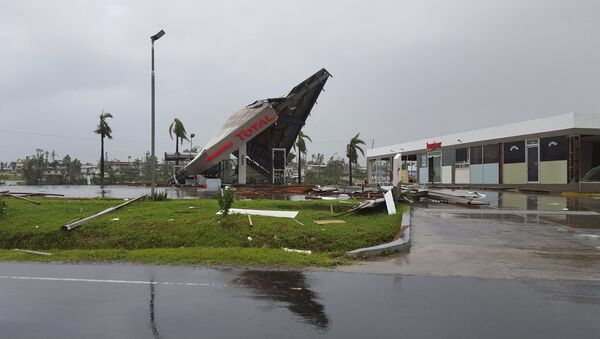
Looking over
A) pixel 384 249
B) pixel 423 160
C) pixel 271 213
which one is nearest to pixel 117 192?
pixel 271 213

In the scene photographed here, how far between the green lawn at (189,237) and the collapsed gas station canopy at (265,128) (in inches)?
955

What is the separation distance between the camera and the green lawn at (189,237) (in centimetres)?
966

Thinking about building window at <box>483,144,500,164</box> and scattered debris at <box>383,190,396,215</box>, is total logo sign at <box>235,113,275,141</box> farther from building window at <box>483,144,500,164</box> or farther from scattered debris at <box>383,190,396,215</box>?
scattered debris at <box>383,190,396,215</box>

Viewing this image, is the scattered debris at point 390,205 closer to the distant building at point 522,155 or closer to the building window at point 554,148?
the distant building at point 522,155

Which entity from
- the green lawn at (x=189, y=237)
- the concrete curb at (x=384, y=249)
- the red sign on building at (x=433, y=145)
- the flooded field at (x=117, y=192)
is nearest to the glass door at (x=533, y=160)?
the red sign on building at (x=433, y=145)

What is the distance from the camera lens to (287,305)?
601 centimetres

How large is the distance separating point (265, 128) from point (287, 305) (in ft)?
113

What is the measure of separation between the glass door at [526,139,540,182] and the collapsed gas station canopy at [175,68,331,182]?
1830 centimetres

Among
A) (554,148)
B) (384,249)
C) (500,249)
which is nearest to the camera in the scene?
(384,249)

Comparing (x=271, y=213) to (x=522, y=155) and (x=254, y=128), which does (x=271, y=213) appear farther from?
(x=522, y=155)

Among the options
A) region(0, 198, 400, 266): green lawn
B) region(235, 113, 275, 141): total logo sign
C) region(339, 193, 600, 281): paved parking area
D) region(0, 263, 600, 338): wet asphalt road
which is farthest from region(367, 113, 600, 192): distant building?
region(0, 263, 600, 338): wet asphalt road

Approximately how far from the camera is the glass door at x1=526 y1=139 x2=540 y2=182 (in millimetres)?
37219

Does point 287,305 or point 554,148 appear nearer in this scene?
point 287,305

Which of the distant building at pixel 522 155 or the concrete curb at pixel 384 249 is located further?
the distant building at pixel 522 155
